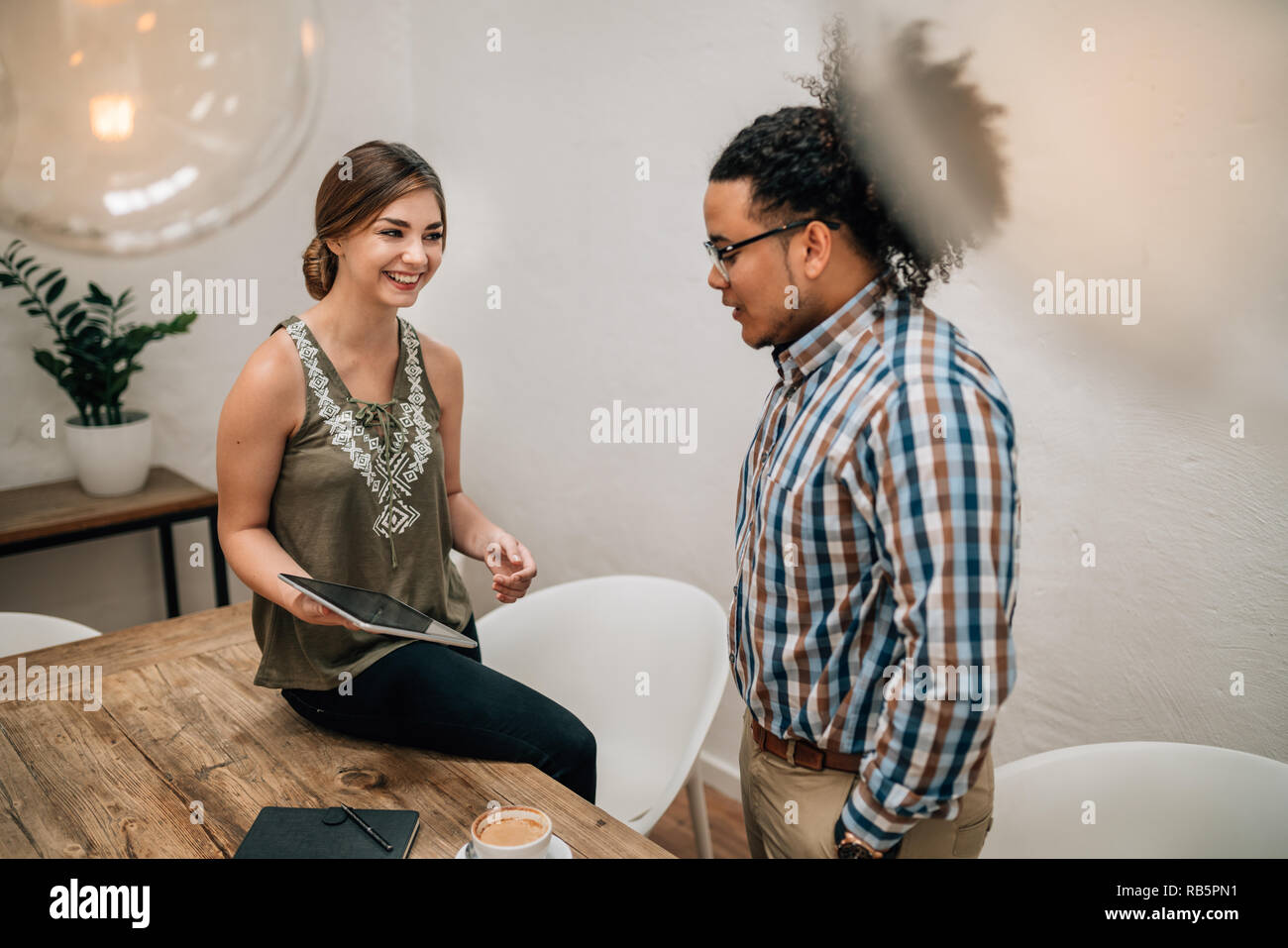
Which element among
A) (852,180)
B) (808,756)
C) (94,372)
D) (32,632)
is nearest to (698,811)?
(808,756)

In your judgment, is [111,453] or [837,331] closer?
[837,331]

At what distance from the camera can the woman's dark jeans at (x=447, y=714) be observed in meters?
1.42

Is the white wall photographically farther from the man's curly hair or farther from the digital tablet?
the digital tablet

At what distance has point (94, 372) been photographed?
8.66 ft

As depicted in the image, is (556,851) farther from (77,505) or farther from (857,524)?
(77,505)

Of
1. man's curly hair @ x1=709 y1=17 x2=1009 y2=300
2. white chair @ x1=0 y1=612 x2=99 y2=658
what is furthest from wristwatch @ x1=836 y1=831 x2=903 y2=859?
white chair @ x1=0 y1=612 x2=99 y2=658

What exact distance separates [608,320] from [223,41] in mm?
1373

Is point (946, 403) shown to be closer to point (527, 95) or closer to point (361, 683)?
point (361, 683)

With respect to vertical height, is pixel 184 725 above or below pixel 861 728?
below

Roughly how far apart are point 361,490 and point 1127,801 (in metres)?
1.22

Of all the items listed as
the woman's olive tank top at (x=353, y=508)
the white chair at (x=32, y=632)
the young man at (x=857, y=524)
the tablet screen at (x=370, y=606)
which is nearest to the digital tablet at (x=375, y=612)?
the tablet screen at (x=370, y=606)

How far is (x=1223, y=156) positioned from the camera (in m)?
1.50

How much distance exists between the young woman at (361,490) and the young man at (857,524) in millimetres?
419
